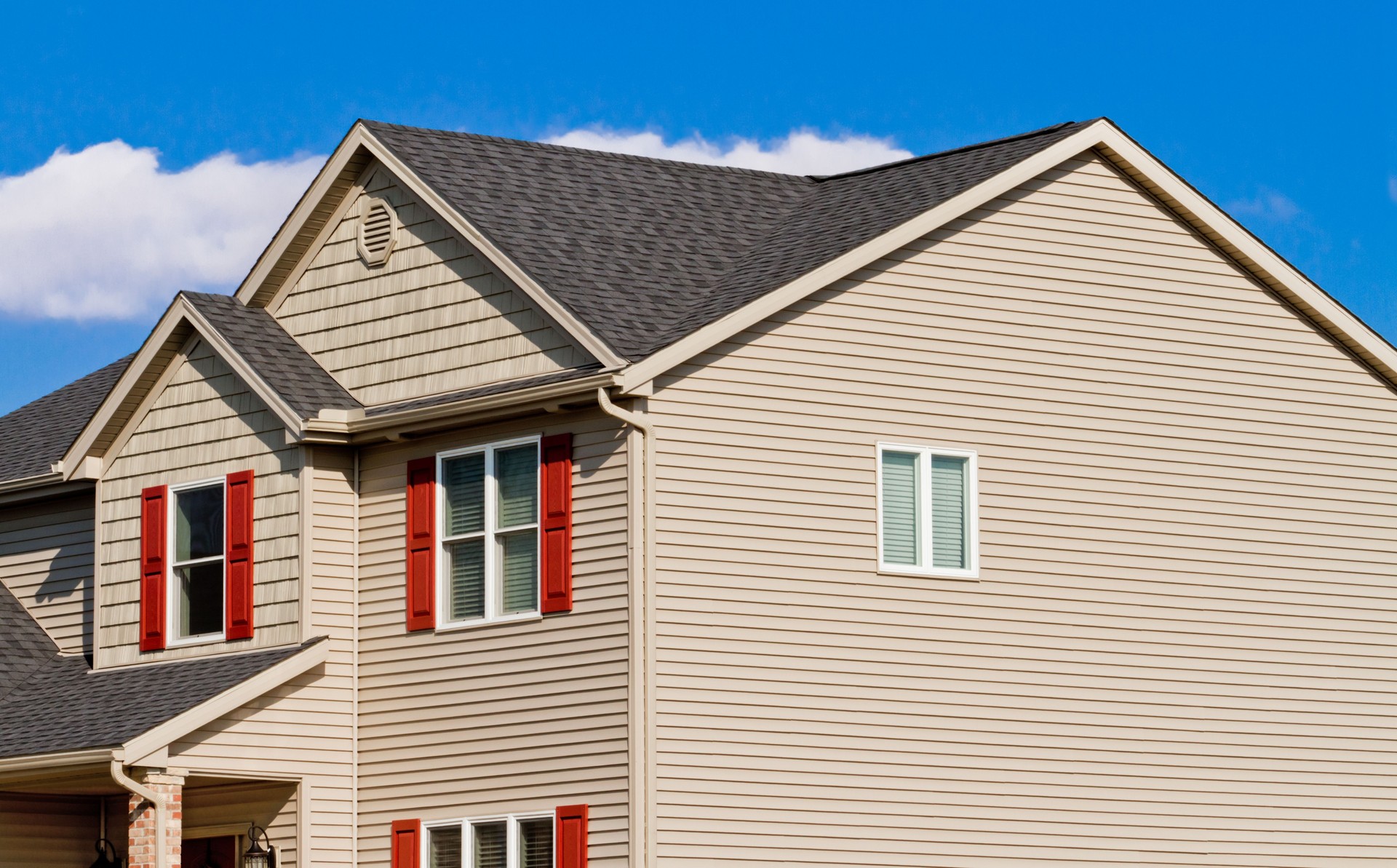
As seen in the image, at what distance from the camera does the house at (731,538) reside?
2072cm

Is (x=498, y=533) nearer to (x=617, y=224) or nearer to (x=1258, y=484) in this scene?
(x=617, y=224)

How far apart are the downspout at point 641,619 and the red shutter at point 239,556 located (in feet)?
14.6

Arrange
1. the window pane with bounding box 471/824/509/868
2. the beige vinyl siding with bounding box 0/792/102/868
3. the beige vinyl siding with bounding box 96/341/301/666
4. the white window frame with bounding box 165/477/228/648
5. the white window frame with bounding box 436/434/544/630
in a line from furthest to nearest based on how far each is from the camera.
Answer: the beige vinyl siding with bounding box 0/792/102/868
the white window frame with bounding box 165/477/228/648
the beige vinyl siding with bounding box 96/341/301/666
the white window frame with bounding box 436/434/544/630
the window pane with bounding box 471/824/509/868

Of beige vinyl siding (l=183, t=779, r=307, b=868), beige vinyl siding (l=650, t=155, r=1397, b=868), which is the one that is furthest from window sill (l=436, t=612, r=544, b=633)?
beige vinyl siding (l=183, t=779, r=307, b=868)

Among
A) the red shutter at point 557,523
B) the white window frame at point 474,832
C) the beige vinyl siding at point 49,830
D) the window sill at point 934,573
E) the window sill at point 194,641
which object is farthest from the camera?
the beige vinyl siding at point 49,830

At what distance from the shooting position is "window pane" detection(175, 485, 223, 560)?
76.8 feet

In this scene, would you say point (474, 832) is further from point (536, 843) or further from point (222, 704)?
point (222, 704)

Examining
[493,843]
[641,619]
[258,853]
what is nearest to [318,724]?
[258,853]

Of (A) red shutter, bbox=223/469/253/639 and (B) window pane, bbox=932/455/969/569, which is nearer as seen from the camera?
(B) window pane, bbox=932/455/969/569

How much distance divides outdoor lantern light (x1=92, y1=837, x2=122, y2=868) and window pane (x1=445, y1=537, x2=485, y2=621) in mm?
5391

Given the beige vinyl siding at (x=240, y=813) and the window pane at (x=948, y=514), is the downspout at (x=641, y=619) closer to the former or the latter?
the window pane at (x=948, y=514)

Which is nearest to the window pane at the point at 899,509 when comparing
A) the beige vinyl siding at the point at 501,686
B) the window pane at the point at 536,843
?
the beige vinyl siding at the point at 501,686

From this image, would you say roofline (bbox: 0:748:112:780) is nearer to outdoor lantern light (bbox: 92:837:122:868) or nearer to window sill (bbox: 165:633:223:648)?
window sill (bbox: 165:633:223:648)

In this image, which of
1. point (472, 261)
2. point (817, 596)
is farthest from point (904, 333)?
point (472, 261)
